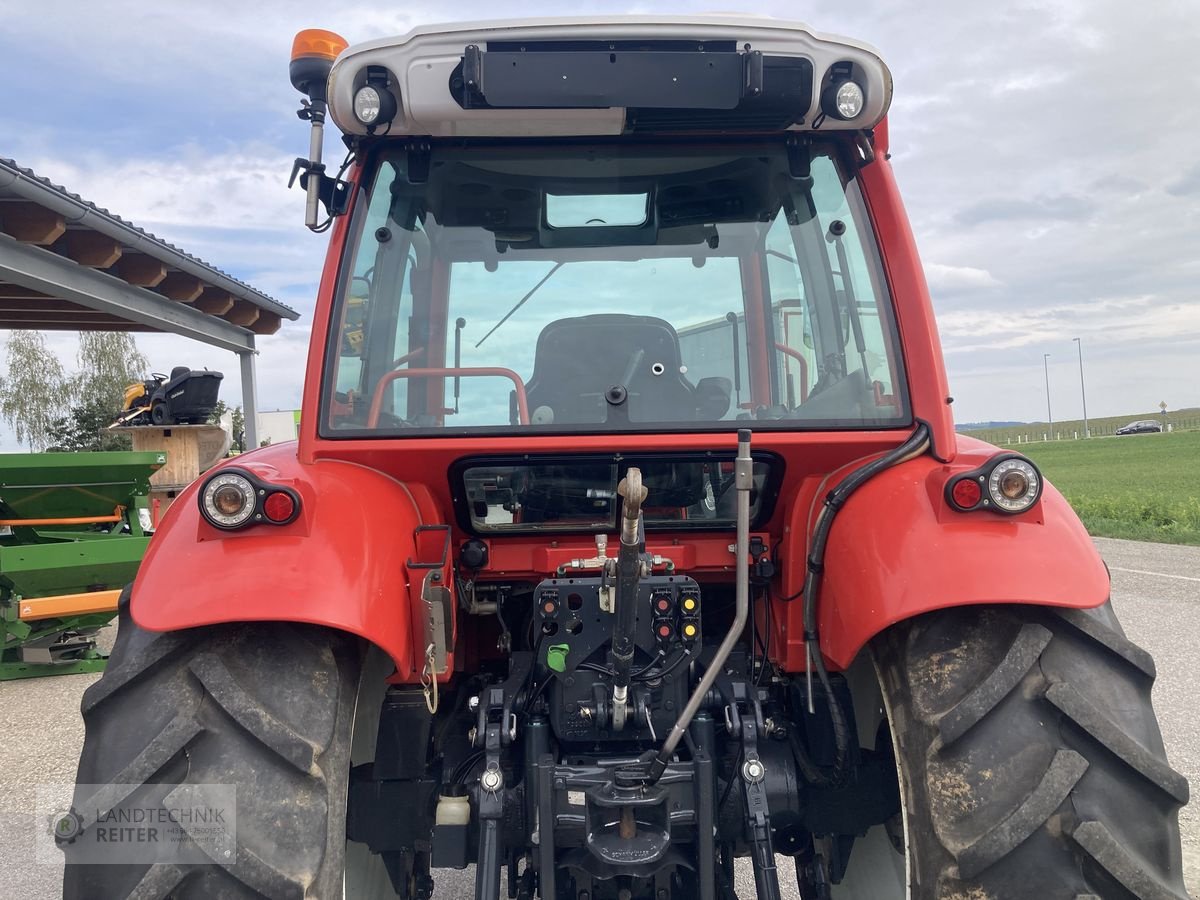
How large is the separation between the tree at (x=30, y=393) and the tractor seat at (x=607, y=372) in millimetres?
34982

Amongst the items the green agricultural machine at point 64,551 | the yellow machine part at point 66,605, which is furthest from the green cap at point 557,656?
the green agricultural machine at point 64,551

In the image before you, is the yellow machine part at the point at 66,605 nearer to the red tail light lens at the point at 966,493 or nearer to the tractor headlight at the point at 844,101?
the tractor headlight at the point at 844,101

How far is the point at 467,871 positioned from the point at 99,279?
7057 mm

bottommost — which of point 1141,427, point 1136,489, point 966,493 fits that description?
point 966,493

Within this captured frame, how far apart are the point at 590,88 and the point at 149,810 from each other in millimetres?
1751

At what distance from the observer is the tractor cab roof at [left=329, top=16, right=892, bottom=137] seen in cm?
211

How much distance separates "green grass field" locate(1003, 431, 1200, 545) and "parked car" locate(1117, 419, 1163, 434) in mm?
37108

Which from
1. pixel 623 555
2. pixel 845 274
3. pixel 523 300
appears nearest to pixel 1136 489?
pixel 845 274

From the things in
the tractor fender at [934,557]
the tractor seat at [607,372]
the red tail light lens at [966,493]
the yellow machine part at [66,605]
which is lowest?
the yellow machine part at [66,605]

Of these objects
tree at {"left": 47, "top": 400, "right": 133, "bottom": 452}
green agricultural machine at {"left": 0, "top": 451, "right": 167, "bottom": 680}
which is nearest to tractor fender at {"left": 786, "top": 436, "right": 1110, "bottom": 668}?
green agricultural machine at {"left": 0, "top": 451, "right": 167, "bottom": 680}

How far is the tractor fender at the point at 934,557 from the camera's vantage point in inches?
71.7

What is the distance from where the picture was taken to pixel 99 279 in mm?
8492

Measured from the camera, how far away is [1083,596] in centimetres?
181

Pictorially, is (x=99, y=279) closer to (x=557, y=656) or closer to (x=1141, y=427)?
(x=557, y=656)
